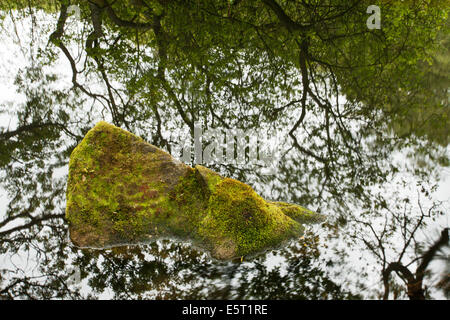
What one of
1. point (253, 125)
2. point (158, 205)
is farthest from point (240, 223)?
point (253, 125)

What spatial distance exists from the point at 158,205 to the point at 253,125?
3116 mm

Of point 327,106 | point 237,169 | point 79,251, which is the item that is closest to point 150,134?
point 237,169

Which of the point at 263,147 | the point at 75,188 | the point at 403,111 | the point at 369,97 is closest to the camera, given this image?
the point at 75,188

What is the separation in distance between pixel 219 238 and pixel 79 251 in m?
1.72

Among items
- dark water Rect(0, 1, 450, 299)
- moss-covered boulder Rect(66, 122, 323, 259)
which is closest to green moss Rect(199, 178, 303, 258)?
moss-covered boulder Rect(66, 122, 323, 259)

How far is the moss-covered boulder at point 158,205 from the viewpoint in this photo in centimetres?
386

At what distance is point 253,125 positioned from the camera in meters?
6.52

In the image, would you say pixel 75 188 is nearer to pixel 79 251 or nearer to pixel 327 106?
pixel 79 251

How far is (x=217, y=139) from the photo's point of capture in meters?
6.05

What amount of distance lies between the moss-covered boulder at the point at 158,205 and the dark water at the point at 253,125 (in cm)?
21

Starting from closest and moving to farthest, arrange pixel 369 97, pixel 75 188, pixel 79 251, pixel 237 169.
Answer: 1. pixel 79 251
2. pixel 75 188
3. pixel 237 169
4. pixel 369 97

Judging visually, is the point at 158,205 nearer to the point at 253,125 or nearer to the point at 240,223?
the point at 240,223

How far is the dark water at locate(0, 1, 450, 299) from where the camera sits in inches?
136

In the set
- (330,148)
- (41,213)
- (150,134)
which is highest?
(150,134)
